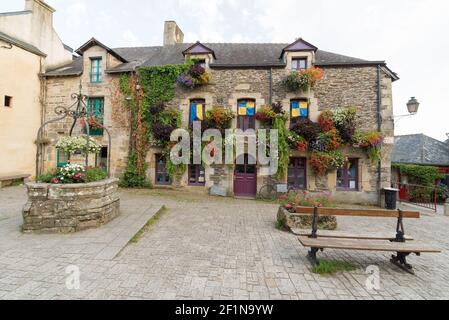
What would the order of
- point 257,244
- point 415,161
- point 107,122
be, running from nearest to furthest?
point 257,244 < point 107,122 < point 415,161

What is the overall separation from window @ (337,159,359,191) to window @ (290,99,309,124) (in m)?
3.01

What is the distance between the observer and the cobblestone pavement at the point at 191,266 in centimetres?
274

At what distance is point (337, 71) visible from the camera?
10.1 metres

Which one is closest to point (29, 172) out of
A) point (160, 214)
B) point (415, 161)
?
point (160, 214)

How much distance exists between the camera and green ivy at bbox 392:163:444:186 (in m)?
12.7

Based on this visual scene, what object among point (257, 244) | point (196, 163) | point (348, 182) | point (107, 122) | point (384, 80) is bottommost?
point (257, 244)

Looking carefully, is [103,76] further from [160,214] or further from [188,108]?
[160,214]

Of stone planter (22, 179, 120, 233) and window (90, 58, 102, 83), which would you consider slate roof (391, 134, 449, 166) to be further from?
window (90, 58, 102, 83)

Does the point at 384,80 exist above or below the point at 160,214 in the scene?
above

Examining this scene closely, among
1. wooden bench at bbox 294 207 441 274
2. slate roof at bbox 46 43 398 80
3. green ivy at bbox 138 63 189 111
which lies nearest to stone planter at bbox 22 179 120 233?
wooden bench at bbox 294 207 441 274

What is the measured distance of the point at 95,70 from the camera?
1145 centimetres

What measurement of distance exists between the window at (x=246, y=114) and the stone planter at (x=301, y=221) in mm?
5725

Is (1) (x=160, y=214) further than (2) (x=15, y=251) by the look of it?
Yes

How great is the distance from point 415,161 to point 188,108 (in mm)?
16298
